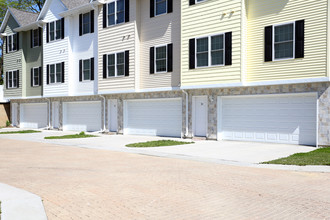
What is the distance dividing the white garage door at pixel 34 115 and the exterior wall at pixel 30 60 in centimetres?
136

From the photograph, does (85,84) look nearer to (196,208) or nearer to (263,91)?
(263,91)

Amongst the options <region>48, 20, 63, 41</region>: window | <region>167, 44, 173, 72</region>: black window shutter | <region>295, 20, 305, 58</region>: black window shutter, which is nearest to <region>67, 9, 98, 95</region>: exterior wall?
Answer: <region>48, 20, 63, 41</region>: window

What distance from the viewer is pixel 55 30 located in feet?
95.3

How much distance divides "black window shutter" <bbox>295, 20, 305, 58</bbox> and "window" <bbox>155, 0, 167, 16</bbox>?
833cm

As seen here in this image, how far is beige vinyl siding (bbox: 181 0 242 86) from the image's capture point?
1744 cm

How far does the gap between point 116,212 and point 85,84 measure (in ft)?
70.8

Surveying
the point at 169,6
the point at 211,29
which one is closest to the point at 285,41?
the point at 211,29

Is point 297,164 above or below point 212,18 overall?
below

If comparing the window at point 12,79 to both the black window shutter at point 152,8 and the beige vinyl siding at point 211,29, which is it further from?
the beige vinyl siding at point 211,29

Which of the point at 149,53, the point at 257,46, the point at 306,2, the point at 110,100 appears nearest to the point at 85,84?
the point at 110,100

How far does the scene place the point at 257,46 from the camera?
17.2m

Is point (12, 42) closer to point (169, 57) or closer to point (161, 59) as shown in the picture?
point (161, 59)

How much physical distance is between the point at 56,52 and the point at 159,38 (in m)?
11.2

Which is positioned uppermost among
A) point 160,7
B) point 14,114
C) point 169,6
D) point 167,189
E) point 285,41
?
point 160,7
